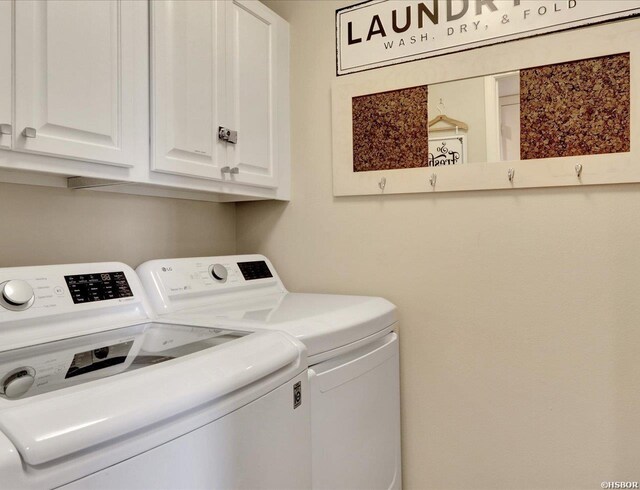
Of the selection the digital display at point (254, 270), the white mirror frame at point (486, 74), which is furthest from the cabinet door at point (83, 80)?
the white mirror frame at point (486, 74)

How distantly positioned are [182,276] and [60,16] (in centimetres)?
80

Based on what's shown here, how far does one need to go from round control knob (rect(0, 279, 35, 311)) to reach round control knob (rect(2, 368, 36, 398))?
0.29 m

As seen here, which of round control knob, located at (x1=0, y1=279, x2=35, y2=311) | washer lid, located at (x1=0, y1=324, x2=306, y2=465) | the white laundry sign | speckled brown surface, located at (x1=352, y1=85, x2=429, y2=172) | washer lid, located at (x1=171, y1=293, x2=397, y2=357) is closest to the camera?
washer lid, located at (x1=0, y1=324, x2=306, y2=465)

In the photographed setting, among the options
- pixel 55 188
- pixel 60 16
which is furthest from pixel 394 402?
pixel 60 16

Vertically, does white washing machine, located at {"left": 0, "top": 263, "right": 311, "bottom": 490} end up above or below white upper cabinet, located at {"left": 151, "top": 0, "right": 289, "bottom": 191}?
below

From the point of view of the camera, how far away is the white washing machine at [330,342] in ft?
3.82

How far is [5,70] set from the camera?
97cm

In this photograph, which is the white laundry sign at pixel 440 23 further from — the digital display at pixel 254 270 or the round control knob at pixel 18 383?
the round control knob at pixel 18 383

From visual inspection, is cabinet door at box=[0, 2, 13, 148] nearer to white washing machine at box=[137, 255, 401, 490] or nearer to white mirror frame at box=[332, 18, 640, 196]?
white washing machine at box=[137, 255, 401, 490]

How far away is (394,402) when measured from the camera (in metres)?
1.56

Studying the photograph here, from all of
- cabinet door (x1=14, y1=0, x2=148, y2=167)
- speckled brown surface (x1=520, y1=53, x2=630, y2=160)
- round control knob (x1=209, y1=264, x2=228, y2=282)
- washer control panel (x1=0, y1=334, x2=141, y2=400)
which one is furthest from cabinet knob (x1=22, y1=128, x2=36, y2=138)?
speckled brown surface (x1=520, y1=53, x2=630, y2=160)

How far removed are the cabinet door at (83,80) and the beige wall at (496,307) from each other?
79 centimetres

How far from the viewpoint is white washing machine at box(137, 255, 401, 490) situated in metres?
1.16

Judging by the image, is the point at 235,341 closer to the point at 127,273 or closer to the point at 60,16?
the point at 127,273
